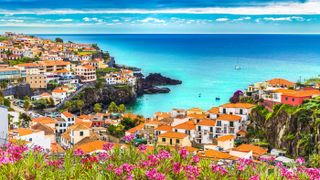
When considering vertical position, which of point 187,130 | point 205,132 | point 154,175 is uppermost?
point 154,175

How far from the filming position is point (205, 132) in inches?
1083

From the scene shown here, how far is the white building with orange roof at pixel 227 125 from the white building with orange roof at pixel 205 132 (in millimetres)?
301

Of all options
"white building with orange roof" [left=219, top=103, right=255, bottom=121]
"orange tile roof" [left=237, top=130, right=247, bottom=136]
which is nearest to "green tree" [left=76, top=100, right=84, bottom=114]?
"white building with orange roof" [left=219, top=103, right=255, bottom=121]

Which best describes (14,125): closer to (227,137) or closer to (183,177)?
(227,137)

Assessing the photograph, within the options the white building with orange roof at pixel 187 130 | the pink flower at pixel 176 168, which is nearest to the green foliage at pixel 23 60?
the white building with orange roof at pixel 187 130

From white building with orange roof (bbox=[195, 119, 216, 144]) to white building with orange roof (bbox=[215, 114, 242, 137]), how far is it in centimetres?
30

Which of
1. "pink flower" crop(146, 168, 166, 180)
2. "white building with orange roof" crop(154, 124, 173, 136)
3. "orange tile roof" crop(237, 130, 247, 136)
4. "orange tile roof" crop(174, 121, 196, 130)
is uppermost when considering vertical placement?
"pink flower" crop(146, 168, 166, 180)

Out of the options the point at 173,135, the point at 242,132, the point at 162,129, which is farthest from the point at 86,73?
the point at 173,135

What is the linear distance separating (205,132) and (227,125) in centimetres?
139

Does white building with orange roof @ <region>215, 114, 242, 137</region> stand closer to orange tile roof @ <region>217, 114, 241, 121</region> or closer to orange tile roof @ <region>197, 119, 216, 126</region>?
orange tile roof @ <region>217, 114, 241, 121</region>

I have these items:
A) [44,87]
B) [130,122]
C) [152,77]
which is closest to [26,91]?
[44,87]

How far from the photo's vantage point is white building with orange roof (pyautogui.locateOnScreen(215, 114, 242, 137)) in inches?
1081

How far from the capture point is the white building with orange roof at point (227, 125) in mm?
27453

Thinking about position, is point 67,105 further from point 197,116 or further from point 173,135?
point 173,135
